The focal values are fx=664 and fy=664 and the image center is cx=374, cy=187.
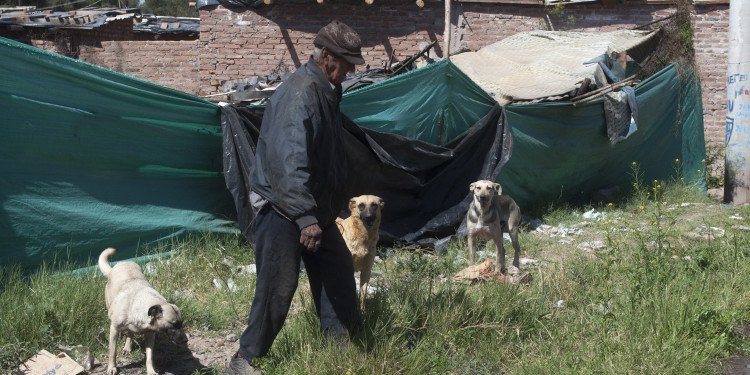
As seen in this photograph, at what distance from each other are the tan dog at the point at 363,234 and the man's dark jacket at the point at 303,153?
181cm

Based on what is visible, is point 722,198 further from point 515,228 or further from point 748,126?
point 515,228

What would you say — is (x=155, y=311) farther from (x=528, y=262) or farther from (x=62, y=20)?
(x=62, y=20)

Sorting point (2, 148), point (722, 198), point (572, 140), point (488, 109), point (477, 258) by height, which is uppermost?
point (2, 148)

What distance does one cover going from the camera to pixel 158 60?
1229cm

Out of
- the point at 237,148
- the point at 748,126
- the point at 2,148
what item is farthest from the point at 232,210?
the point at 748,126

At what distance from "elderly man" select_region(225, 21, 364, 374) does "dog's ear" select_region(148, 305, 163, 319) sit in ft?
1.85

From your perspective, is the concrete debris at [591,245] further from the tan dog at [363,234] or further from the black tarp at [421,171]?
the tan dog at [363,234]

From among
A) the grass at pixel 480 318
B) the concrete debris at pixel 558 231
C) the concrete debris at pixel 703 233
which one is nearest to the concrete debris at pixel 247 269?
the grass at pixel 480 318

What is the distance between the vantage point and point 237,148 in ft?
20.5

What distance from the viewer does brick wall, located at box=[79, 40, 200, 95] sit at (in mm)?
12172

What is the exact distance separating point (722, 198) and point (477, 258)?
232 inches

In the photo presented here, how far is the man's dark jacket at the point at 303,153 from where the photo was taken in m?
3.33

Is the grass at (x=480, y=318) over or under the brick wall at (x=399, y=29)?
under

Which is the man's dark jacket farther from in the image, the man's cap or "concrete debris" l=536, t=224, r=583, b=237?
"concrete debris" l=536, t=224, r=583, b=237
